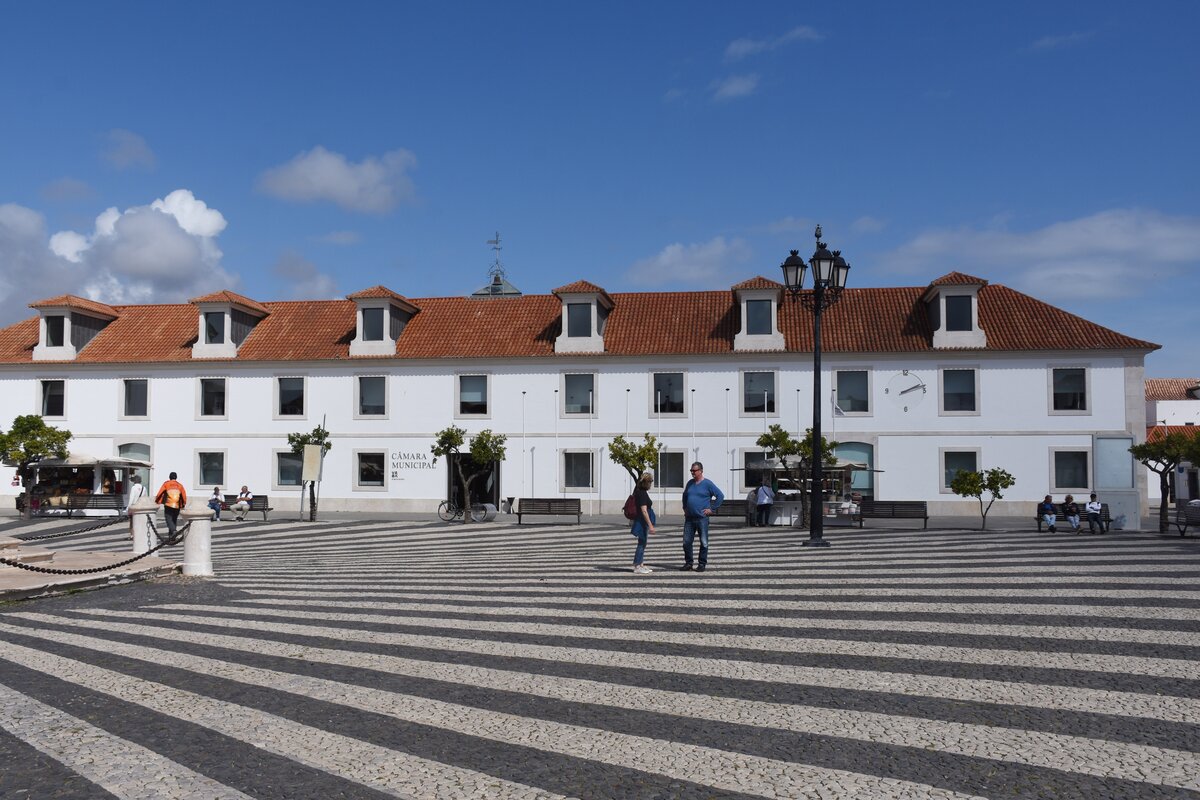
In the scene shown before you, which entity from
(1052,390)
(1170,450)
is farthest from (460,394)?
(1170,450)

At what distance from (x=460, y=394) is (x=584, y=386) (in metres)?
4.67

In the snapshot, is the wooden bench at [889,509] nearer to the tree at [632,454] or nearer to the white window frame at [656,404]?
the tree at [632,454]

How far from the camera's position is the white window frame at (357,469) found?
119 ft

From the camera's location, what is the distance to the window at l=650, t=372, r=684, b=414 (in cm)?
3519

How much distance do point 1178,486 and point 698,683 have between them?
51.2 metres

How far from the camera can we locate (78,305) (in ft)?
127

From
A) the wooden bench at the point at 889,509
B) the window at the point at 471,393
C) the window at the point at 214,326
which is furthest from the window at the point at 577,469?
the window at the point at 214,326

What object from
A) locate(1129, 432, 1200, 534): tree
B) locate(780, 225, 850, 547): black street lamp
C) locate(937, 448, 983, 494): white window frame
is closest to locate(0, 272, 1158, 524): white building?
locate(937, 448, 983, 494): white window frame

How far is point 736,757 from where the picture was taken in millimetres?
5230

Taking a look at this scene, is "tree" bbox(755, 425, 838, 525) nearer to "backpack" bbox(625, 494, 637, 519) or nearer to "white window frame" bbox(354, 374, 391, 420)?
"backpack" bbox(625, 494, 637, 519)

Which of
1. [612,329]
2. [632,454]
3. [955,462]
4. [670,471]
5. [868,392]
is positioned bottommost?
[670,471]

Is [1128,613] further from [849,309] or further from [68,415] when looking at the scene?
[68,415]

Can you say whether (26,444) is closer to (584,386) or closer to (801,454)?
(584,386)

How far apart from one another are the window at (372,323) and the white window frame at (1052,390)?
2386 centimetres
